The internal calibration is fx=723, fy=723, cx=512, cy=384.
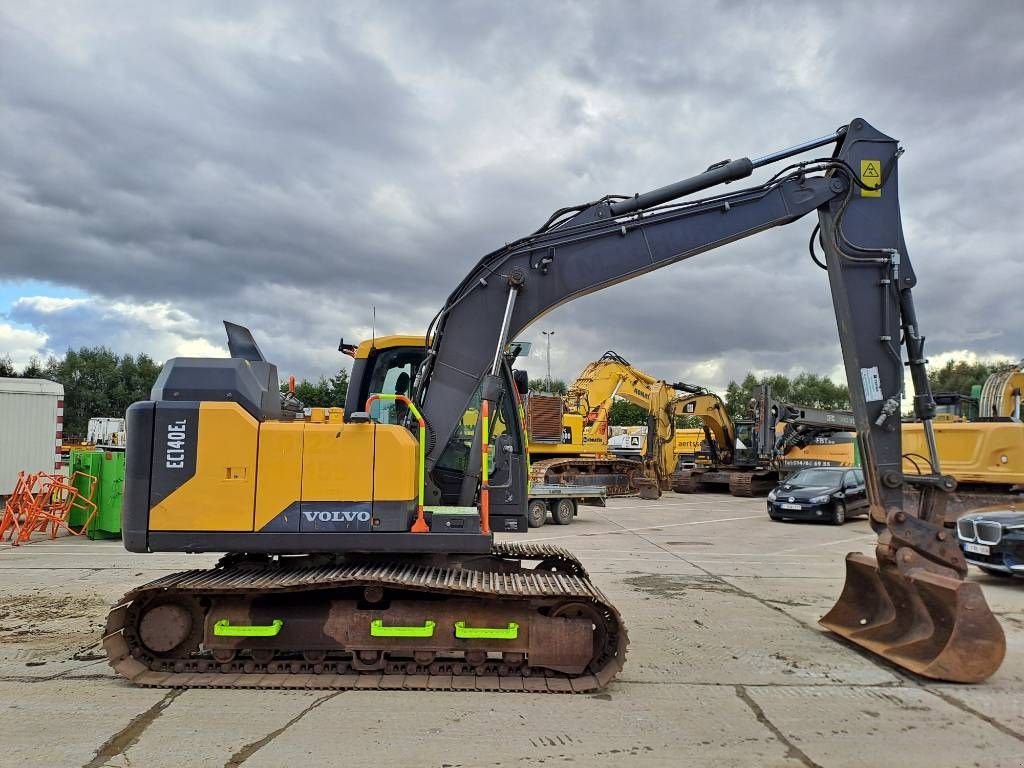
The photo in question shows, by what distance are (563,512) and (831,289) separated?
1182cm

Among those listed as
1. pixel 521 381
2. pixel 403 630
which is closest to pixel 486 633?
pixel 403 630

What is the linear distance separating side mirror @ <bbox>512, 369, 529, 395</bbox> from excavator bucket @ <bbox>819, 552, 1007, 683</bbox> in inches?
142

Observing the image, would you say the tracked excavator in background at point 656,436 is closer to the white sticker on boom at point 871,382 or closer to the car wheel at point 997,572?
the car wheel at point 997,572

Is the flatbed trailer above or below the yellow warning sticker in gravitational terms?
below

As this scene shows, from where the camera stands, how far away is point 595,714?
196 inches

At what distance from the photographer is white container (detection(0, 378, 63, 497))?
18.1 meters

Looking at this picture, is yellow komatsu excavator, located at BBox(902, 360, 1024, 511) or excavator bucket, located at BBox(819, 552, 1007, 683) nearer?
excavator bucket, located at BBox(819, 552, 1007, 683)

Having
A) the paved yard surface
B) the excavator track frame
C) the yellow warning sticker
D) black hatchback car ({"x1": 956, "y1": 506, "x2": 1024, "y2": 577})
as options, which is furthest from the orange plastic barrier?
black hatchback car ({"x1": 956, "y1": 506, "x2": 1024, "y2": 577})

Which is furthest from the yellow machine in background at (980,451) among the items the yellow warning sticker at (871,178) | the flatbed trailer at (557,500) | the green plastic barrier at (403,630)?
the green plastic barrier at (403,630)

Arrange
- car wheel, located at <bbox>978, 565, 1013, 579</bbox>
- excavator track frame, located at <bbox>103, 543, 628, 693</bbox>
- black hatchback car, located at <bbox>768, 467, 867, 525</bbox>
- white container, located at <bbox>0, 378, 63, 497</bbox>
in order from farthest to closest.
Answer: black hatchback car, located at <bbox>768, 467, 867, 525</bbox>, white container, located at <bbox>0, 378, 63, 497</bbox>, car wheel, located at <bbox>978, 565, 1013, 579</bbox>, excavator track frame, located at <bbox>103, 543, 628, 693</bbox>

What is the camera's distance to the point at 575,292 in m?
6.49

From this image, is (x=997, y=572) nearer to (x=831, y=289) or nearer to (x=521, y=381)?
(x=831, y=289)

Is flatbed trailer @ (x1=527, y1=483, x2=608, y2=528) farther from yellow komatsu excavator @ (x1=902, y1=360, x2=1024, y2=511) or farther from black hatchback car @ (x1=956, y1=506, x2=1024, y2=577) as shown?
black hatchback car @ (x1=956, y1=506, x2=1024, y2=577)

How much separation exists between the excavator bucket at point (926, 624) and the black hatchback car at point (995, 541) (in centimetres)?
390
